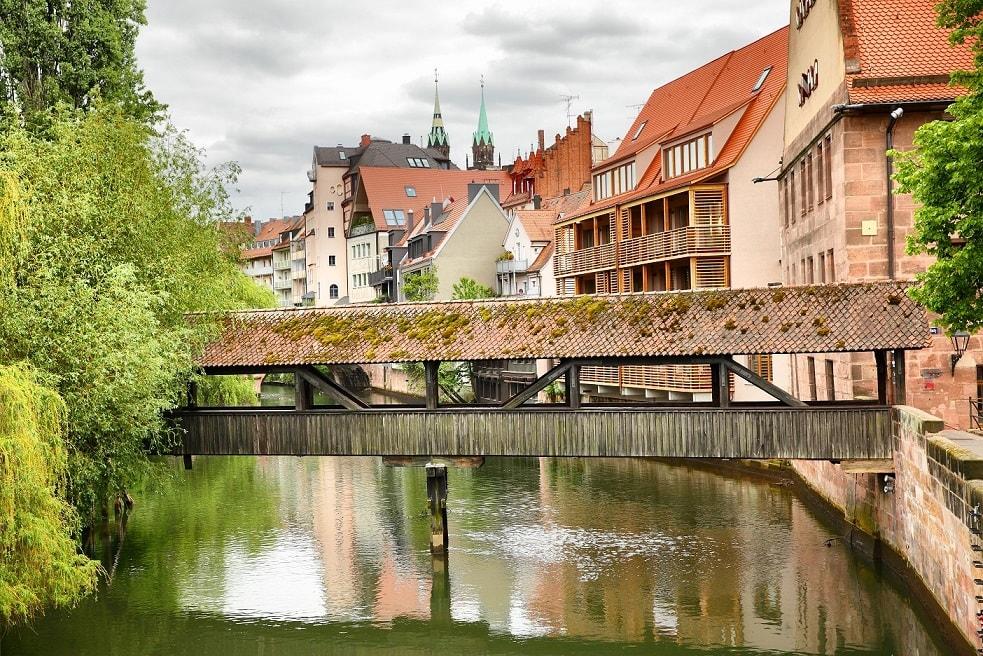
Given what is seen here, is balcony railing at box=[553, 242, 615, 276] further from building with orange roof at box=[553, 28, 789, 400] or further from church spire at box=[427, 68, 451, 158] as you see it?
church spire at box=[427, 68, 451, 158]

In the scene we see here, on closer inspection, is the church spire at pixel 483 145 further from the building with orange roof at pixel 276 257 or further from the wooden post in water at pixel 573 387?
the wooden post in water at pixel 573 387

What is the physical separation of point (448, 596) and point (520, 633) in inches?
75.6

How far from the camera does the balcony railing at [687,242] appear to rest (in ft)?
97.5

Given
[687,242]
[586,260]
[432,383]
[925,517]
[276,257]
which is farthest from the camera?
[276,257]

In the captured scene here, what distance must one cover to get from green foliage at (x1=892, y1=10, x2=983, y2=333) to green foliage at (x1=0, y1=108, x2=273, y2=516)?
9.34 m

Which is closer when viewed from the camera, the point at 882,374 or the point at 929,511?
the point at 929,511

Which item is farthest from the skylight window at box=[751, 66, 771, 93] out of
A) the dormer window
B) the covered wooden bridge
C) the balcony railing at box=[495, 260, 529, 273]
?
the balcony railing at box=[495, 260, 529, 273]

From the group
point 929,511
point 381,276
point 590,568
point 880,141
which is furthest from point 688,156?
point 381,276

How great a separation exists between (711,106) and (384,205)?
1513 inches

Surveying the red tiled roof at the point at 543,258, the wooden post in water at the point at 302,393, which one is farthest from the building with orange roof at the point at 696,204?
the wooden post in water at the point at 302,393

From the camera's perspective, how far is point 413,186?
2835 inches

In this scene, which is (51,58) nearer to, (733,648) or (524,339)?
(524,339)

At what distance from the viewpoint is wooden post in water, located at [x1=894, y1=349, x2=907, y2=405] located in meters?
16.0

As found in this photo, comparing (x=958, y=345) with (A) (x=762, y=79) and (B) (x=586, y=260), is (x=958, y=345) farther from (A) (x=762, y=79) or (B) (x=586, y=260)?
(B) (x=586, y=260)
